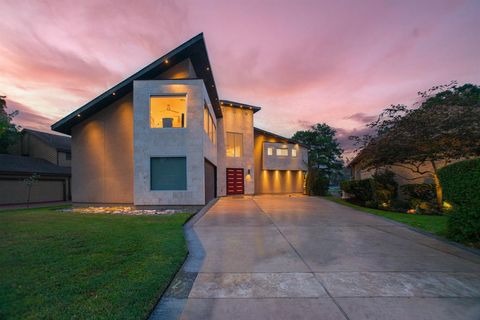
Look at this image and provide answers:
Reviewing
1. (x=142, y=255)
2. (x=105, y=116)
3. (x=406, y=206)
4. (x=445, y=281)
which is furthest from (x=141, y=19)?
(x=406, y=206)

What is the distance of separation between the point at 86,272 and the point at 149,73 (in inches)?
425

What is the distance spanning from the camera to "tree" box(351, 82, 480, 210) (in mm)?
10047

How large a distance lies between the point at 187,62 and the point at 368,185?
13750 mm

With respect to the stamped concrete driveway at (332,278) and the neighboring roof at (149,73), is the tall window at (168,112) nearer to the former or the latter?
the neighboring roof at (149,73)

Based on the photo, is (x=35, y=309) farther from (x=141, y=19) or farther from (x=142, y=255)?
(x=141, y=19)

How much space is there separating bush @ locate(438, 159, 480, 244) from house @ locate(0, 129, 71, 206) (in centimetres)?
2372

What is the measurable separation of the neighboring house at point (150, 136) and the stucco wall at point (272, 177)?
27.9ft

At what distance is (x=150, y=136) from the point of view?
11.4m

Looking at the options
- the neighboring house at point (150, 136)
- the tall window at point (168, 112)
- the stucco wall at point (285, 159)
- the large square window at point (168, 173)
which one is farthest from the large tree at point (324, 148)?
the large square window at point (168, 173)

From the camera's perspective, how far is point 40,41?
493 inches

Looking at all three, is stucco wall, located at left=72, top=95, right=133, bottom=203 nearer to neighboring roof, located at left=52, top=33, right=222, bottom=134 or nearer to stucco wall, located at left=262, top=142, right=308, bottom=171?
neighboring roof, located at left=52, top=33, right=222, bottom=134

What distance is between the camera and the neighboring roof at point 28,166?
61.7 feet

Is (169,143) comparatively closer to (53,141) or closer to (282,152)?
(282,152)

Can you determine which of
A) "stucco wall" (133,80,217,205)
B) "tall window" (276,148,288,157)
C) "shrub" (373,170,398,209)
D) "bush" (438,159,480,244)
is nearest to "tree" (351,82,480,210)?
"shrub" (373,170,398,209)
